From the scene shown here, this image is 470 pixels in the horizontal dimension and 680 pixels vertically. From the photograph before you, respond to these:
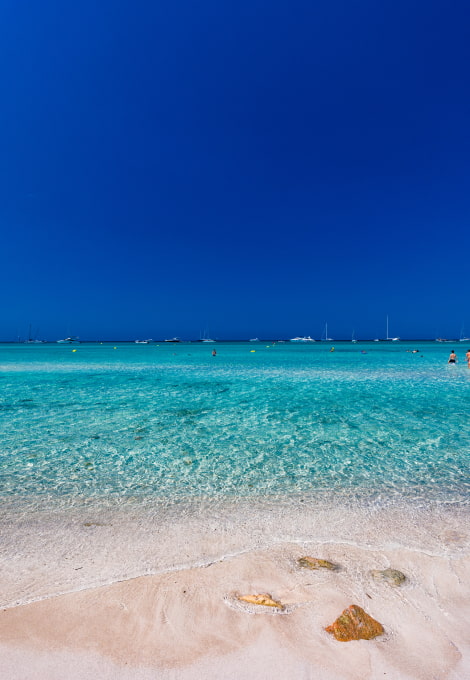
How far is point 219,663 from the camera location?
8.95ft

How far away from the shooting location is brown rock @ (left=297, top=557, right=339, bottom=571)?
3977 mm

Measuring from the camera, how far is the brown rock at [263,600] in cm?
333

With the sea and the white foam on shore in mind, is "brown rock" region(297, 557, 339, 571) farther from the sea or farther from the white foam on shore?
the sea

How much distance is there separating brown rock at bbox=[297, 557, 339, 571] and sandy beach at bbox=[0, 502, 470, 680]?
8 cm

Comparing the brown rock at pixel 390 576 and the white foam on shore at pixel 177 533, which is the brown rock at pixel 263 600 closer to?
the white foam on shore at pixel 177 533

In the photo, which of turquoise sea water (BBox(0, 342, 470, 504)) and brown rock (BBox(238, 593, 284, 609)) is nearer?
brown rock (BBox(238, 593, 284, 609))

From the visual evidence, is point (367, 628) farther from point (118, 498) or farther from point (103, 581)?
point (118, 498)

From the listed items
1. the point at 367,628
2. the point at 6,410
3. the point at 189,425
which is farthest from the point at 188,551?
the point at 6,410

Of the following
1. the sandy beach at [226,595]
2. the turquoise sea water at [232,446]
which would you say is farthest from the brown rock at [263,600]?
the turquoise sea water at [232,446]

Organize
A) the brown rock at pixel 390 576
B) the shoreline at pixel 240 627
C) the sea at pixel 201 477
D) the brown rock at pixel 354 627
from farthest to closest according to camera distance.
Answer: the sea at pixel 201 477
the brown rock at pixel 390 576
the brown rock at pixel 354 627
the shoreline at pixel 240 627

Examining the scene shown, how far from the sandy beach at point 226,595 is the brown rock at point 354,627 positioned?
58 millimetres

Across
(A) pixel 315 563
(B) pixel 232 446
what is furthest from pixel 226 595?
(B) pixel 232 446

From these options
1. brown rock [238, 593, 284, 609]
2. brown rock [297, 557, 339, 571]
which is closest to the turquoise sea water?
brown rock [297, 557, 339, 571]

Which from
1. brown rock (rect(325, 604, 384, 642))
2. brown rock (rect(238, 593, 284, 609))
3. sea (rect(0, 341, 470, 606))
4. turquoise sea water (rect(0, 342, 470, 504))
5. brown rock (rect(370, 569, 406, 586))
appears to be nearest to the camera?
brown rock (rect(325, 604, 384, 642))
